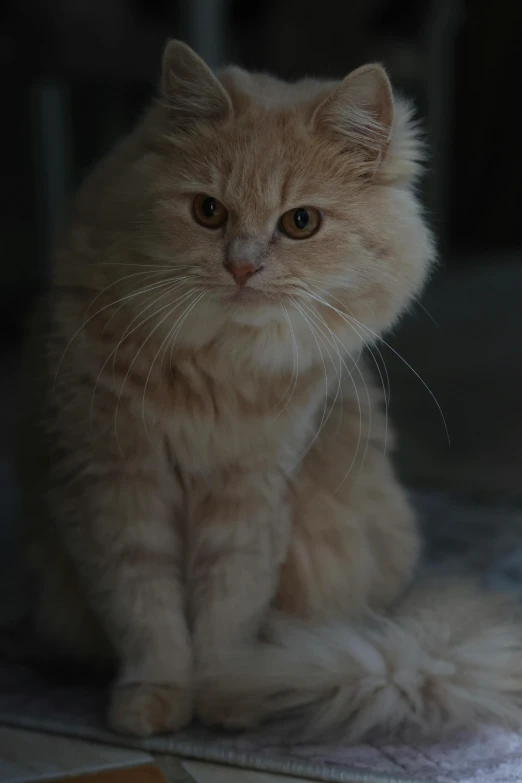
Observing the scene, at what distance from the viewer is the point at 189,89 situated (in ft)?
3.96

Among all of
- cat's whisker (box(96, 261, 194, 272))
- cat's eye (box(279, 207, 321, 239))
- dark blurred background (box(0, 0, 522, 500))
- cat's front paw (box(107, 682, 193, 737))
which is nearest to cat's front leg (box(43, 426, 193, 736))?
cat's front paw (box(107, 682, 193, 737))

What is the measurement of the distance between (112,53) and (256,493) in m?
1.91

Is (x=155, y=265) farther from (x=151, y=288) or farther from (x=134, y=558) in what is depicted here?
(x=134, y=558)

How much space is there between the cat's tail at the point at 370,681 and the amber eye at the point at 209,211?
22.5 inches

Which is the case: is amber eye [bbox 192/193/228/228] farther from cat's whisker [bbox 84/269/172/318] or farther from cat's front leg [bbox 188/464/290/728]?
cat's front leg [bbox 188/464/290/728]

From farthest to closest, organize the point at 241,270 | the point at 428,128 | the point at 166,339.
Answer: the point at 428,128 < the point at 166,339 < the point at 241,270

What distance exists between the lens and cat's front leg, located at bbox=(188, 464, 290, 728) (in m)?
1.28

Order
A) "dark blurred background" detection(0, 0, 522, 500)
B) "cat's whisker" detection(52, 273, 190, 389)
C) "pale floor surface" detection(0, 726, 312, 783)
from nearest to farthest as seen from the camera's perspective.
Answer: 1. "pale floor surface" detection(0, 726, 312, 783)
2. "cat's whisker" detection(52, 273, 190, 389)
3. "dark blurred background" detection(0, 0, 522, 500)

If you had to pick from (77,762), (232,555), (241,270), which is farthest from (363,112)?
(77,762)

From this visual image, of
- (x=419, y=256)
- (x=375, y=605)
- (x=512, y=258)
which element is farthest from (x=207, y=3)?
(x=375, y=605)

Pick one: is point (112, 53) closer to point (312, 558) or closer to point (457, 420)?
point (457, 420)

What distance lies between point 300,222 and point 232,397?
10.3 inches

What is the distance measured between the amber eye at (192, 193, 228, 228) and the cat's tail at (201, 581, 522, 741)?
0.57 metres

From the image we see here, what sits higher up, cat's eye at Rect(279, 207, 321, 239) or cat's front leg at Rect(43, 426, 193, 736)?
cat's eye at Rect(279, 207, 321, 239)
